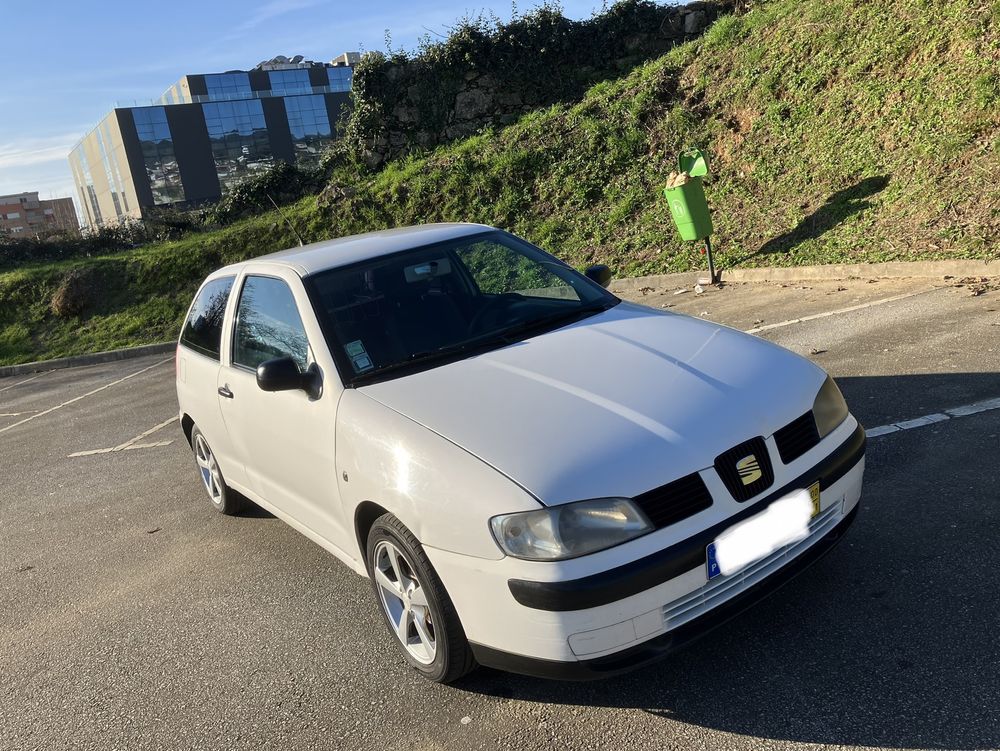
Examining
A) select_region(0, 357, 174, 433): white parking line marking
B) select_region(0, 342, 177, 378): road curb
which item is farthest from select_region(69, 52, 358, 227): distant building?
select_region(0, 357, 174, 433): white parking line marking

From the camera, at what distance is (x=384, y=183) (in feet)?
58.5

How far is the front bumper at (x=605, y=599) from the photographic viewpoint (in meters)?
2.42

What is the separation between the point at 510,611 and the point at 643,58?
17061 millimetres

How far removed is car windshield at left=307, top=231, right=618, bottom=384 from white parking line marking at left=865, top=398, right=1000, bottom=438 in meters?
1.97

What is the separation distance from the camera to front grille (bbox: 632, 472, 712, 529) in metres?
2.48

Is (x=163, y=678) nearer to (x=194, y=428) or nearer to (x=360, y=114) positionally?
(x=194, y=428)

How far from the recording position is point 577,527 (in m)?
2.47

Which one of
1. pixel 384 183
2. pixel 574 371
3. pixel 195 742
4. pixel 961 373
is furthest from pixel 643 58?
pixel 195 742

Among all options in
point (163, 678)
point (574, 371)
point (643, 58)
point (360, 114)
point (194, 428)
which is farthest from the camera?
point (360, 114)

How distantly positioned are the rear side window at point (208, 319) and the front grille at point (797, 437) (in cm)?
316

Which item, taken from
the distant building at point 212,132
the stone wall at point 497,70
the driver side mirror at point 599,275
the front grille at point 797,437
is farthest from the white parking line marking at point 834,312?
the distant building at point 212,132

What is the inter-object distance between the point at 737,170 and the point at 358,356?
35.3ft

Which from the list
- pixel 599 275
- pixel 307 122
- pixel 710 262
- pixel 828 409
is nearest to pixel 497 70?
pixel 710 262

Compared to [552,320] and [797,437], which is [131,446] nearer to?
[552,320]
